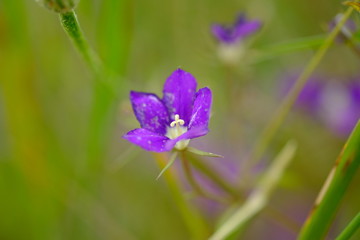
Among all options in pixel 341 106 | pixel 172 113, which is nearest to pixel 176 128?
pixel 172 113

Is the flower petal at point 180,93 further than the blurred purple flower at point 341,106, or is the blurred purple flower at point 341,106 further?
the blurred purple flower at point 341,106

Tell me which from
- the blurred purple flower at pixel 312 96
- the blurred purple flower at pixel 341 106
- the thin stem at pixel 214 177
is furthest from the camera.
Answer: the blurred purple flower at pixel 312 96

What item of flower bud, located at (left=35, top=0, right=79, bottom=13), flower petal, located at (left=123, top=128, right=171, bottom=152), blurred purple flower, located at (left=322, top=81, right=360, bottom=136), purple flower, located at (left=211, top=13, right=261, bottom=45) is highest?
blurred purple flower, located at (left=322, top=81, right=360, bottom=136)

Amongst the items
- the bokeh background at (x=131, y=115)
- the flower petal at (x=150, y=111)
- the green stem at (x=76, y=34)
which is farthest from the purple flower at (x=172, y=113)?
the bokeh background at (x=131, y=115)

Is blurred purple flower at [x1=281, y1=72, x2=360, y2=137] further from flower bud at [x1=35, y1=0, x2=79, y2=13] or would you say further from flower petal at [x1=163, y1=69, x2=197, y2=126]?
flower bud at [x1=35, y1=0, x2=79, y2=13]

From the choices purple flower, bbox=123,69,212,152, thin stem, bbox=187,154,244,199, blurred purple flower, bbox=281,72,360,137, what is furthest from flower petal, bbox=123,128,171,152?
blurred purple flower, bbox=281,72,360,137

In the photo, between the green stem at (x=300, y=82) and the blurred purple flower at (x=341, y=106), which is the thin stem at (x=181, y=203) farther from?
the blurred purple flower at (x=341, y=106)

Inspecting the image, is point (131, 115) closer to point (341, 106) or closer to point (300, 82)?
point (300, 82)

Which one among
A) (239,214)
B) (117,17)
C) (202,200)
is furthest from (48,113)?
(239,214)
